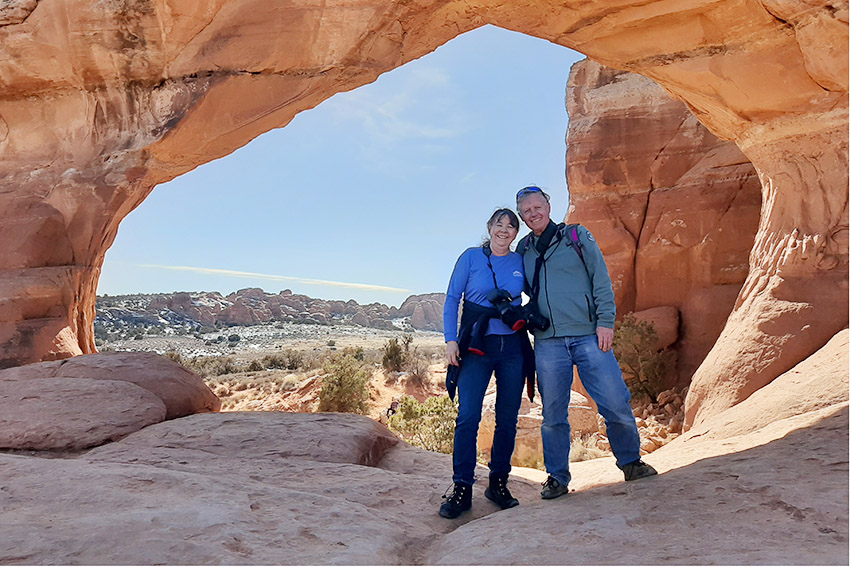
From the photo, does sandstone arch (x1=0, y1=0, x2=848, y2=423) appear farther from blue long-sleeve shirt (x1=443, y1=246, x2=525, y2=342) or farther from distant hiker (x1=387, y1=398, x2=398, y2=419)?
distant hiker (x1=387, y1=398, x2=398, y2=419)

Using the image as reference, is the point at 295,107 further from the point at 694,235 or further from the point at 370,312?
the point at 370,312

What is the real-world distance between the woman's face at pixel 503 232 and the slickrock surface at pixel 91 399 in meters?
4.20

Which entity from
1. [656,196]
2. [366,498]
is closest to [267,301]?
[656,196]

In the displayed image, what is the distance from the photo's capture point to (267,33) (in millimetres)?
7156

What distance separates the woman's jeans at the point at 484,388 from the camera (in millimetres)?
3729

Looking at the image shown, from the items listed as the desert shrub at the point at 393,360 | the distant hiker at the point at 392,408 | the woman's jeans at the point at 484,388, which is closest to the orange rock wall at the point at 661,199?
the distant hiker at the point at 392,408

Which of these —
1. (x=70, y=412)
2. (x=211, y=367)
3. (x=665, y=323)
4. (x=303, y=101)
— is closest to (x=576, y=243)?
(x=70, y=412)

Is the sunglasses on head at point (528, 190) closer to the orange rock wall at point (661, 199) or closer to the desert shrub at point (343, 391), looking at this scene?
the orange rock wall at point (661, 199)

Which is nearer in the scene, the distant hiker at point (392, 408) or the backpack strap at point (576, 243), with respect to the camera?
the backpack strap at point (576, 243)

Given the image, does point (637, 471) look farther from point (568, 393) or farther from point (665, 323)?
point (665, 323)

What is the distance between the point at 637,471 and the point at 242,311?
5712 centimetres

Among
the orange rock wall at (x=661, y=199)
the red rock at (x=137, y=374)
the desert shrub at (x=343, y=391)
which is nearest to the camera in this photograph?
the red rock at (x=137, y=374)

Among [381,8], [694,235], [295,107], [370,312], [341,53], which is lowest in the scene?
[370,312]

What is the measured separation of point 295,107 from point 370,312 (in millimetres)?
70688
